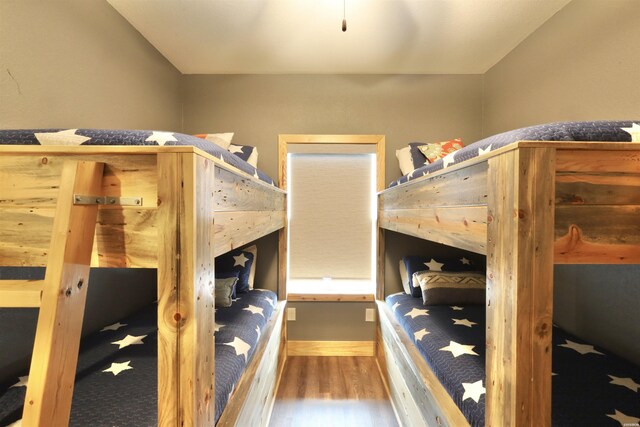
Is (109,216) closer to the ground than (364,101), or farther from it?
closer to the ground

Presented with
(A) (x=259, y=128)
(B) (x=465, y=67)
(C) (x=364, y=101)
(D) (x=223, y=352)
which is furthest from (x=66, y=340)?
(B) (x=465, y=67)

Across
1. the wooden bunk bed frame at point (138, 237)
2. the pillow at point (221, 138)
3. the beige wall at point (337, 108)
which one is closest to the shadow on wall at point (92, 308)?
the wooden bunk bed frame at point (138, 237)

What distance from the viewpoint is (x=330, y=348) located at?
258 cm

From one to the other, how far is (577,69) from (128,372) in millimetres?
2789

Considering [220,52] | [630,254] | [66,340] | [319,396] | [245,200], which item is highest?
[220,52]

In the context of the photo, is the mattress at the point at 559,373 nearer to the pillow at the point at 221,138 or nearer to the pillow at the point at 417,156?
the pillow at the point at 417,156

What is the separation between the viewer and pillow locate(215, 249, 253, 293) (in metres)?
2.32

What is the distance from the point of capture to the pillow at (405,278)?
237 cm

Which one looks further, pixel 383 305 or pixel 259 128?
pixel 259 128

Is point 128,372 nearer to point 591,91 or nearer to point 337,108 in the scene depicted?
point 337,108

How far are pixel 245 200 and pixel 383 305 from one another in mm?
1762

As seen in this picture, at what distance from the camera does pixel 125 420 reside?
84 cm

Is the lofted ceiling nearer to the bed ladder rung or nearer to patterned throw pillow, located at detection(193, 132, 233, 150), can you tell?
patterned throw pillow, located at detection(193, 132, 233, 150)

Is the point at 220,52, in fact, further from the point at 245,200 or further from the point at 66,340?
the point at 66,340
